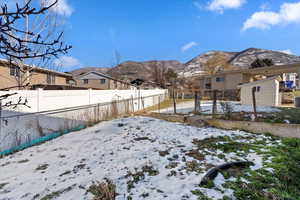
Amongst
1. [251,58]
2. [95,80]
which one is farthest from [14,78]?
[251,58]

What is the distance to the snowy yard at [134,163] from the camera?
7.43 feet

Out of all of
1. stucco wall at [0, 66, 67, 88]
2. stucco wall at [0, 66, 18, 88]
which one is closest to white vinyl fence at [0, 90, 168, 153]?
stucco wall at [0, 66, 67, 88]

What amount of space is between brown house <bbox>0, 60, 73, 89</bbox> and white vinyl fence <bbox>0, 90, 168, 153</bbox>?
9.87 feet

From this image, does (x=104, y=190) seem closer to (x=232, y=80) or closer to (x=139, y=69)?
(x=232, y=80)

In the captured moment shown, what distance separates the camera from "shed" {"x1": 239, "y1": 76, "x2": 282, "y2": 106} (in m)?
10.2

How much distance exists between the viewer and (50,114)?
203 inches

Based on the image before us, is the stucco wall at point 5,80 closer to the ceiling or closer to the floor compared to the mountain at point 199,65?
closer to the floor

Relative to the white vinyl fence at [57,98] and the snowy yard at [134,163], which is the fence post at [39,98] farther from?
the snowy yard at [134,163]

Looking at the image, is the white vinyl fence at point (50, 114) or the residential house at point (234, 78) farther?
the residential house at point (234, 78)

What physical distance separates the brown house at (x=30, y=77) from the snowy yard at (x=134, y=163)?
209 inches

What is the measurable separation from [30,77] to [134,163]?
988 centimetres

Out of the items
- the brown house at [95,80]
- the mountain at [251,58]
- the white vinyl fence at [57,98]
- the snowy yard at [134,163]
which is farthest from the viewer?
the mountain at [251,58]

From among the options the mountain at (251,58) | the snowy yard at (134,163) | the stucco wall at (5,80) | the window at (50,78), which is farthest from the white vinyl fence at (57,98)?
the mountain at (251,58)

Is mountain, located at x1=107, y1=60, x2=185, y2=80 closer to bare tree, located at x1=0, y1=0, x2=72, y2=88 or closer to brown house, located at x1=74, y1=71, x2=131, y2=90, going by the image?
brown house, located at x1=74, y1=71, x2=131, y2=90
